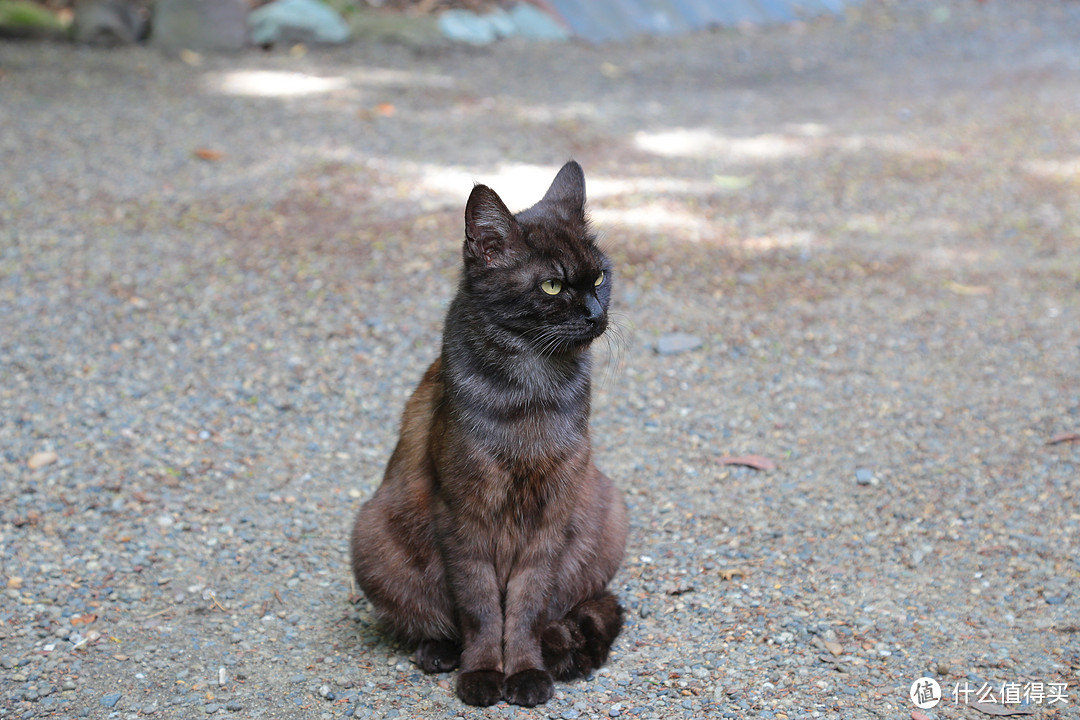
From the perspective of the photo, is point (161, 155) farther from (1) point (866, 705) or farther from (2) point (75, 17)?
(1) point (866, 705)

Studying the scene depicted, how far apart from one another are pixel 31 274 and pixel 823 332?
4.53m

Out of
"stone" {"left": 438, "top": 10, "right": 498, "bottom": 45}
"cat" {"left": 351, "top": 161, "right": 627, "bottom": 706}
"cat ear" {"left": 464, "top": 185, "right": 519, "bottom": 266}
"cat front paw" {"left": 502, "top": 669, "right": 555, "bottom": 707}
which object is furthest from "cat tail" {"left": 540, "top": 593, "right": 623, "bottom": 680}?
"stone" {"left": 438, "top": 10, "right": 498, "bottom": 45}

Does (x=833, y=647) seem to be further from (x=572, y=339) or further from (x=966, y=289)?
(x=966, y=289)

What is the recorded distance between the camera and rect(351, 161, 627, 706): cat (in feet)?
9.43

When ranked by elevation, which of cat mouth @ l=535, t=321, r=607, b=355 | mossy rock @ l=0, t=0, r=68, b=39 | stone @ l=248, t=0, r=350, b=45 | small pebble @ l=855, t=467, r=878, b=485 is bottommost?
small pebble @ l=855, t=467, r=878, b=485

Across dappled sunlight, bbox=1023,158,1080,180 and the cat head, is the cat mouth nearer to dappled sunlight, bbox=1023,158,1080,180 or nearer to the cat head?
the cat head

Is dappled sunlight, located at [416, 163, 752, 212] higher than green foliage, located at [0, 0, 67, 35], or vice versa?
A: green foliage, located at [0, 0, 67, 35]

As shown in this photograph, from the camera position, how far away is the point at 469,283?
9.67ft

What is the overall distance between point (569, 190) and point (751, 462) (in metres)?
1.88

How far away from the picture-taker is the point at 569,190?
3150 millimetres

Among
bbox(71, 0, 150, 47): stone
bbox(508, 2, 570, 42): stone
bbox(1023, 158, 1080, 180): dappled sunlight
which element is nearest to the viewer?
bbox(1023, 158, 1080, 180): dappled sunlight

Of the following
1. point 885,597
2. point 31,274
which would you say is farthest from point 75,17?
point 885,597

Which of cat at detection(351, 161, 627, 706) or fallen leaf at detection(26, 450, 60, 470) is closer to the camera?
cat at detection(351, 161, 627, 706)
